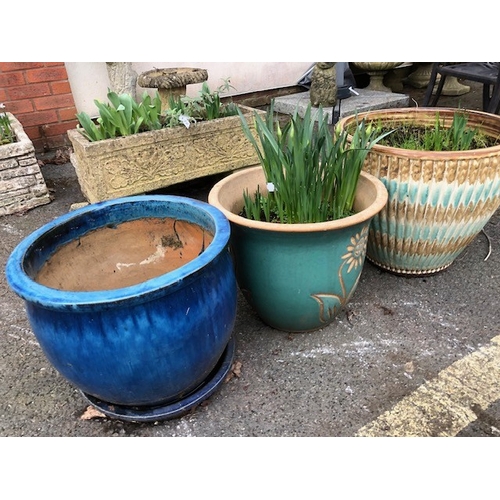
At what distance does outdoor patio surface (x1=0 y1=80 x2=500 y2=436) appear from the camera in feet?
5.00

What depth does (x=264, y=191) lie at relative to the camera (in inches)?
79.4

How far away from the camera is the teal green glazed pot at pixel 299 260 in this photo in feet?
5.25

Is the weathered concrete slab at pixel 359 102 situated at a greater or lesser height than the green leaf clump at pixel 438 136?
lesser

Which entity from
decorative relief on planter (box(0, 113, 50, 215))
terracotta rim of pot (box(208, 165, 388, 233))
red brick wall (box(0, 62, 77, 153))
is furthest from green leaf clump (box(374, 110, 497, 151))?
red brick wall (box(0, 62, 77, 153))

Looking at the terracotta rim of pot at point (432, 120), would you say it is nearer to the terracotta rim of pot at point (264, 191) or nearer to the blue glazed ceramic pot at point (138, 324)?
the terracotta rim of pot at point (264, 191)

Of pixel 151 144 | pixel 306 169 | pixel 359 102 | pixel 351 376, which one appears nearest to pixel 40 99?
pixel 151 144

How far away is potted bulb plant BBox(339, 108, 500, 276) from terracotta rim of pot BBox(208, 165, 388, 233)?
0.18m

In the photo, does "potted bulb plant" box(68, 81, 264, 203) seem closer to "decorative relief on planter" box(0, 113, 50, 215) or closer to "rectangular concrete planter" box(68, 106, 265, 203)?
"rectangular concrete planter" box(68, 106, 265, 203)

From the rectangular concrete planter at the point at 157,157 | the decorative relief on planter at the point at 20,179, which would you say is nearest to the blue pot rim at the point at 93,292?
the rectangular concrete planter at the point at 157,157

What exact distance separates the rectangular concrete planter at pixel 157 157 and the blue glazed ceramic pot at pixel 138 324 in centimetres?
110

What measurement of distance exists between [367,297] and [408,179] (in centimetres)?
58

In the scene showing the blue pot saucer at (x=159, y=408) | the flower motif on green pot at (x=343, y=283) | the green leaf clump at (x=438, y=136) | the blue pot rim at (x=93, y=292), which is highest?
the green leaf clump at (x=438, y=136)

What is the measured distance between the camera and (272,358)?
180cm
